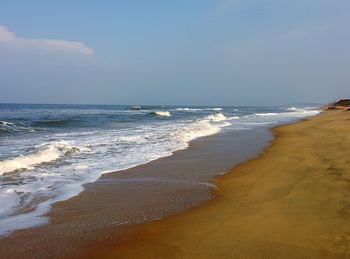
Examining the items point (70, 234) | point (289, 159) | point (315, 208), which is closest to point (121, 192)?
point (70, 234)

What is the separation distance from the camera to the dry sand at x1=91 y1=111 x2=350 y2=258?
12.8 feet

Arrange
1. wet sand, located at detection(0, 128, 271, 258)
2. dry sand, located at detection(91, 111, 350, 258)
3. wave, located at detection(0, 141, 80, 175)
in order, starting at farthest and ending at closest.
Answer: wave, located at detection(0, 141, 80, 175), wet sand, located at detection(0, 128, 271, 258), dry sand, located at detection(91, 111, 350, 258)

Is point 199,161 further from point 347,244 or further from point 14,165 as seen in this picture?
point 347,244

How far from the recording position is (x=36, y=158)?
1019cm

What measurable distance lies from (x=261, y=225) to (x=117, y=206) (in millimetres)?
2198

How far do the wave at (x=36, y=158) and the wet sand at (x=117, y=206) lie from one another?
7.79 ft

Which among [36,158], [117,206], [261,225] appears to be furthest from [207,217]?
[36,158]

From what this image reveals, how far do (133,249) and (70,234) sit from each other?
3.08 feet

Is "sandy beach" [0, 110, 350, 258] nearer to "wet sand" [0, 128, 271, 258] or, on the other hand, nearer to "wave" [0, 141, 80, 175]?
"wet sand" [0, 128, 271, 258]

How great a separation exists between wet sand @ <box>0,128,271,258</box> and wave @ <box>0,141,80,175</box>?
7.79 ft

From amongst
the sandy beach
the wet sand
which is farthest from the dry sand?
the wet sand

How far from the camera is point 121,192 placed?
669 centimetres

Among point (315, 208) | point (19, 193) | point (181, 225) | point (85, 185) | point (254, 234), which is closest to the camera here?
point (254, 234)

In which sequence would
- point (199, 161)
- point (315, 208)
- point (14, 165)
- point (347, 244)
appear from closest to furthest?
point (347, 244) < point (315, 208) < point (14, 165) < point (199, 161)
